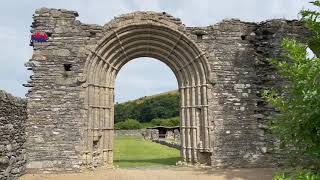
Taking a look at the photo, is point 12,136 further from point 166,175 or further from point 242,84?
point 242,84

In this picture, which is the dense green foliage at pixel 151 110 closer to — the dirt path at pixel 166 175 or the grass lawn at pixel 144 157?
the grass lawn at pixel 144 157

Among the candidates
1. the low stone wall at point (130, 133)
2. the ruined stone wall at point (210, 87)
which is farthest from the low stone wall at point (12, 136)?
the low stone wall at point (130, 133)

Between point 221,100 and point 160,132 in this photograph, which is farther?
point 160,132

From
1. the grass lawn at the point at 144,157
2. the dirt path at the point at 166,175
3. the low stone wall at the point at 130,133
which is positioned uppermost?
the low stone wall at the point at 130,133

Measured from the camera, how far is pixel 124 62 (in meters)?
10.9

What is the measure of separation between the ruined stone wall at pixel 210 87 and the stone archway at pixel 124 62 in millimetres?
184

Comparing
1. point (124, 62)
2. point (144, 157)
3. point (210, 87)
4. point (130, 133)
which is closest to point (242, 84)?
point (210, 87)

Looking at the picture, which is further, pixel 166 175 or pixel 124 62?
pixel 124 62

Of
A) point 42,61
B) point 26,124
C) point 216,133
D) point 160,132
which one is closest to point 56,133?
point 26,124

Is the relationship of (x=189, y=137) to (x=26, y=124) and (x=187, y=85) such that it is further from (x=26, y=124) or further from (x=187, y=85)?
(x=26, y=124)

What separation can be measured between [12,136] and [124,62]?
4107mm

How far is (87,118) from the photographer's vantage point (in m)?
9.66

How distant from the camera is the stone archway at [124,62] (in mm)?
9875

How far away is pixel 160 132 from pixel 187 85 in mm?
21723
